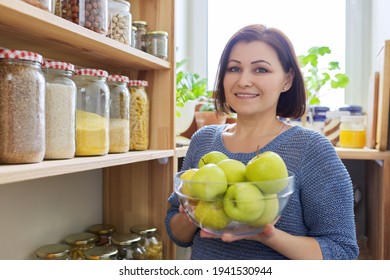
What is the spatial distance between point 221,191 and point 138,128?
559 mm

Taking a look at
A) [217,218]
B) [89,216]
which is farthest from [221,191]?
[89,216]

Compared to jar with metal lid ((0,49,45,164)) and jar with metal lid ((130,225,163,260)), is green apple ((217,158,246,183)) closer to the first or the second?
jar with metal lid ((0,49,45,164))

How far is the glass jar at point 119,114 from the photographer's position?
37.8 inches

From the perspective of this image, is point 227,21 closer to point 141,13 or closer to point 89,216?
point 141,13

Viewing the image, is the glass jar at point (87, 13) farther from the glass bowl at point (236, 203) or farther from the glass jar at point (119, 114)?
the glass bowl at point (236, 203)

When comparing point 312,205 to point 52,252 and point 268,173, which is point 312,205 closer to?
point 268,173

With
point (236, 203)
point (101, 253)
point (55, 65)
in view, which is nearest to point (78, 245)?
point (101, 253)

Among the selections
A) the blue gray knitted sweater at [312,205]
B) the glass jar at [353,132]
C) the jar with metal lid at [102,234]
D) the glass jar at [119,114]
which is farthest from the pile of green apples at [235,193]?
the glass jar at [353,132]

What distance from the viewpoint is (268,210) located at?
586 millimetres

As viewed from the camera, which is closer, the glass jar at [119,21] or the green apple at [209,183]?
the green apple at [209,183]

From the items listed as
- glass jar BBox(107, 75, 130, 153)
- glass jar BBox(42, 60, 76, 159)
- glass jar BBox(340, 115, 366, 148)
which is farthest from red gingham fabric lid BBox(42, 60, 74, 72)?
glass jar BBox(340, 115, 366, 148)

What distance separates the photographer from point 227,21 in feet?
7.11

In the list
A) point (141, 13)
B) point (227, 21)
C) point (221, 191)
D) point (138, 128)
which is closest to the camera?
point (221, 191)

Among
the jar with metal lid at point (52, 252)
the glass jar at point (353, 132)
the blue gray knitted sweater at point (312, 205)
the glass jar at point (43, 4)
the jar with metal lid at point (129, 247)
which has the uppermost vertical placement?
the glass jar at point (43, 4)
